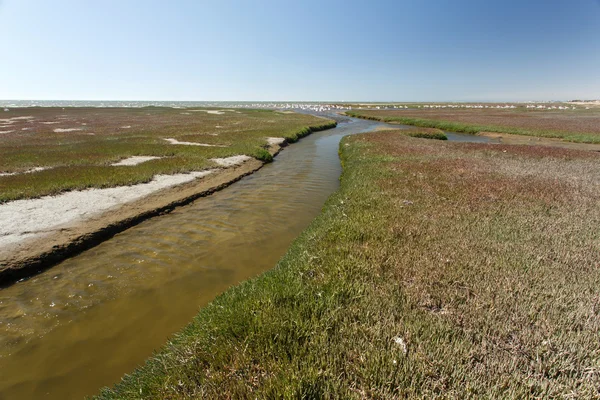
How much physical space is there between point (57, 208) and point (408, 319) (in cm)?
1452

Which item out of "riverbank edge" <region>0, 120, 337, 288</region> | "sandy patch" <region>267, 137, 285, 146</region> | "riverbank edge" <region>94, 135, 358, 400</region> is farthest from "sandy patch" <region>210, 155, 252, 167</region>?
"riverbank edge" <region>94, 135, 358, 400</region>

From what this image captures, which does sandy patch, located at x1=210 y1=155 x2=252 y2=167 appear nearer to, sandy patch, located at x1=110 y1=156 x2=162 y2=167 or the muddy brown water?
sandy patch, located at x1=110 y1=156 x2=162 y2=167

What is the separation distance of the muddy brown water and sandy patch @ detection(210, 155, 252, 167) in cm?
846

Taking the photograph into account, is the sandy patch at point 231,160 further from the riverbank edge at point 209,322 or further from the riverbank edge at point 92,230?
the riverbank edge at point 209,322

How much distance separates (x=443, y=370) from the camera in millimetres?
3617

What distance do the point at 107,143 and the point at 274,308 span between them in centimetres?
3296

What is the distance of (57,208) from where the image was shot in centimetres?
1182

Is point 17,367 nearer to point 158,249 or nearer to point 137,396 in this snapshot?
point 137,396

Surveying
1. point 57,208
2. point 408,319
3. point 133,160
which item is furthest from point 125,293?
point 133,160

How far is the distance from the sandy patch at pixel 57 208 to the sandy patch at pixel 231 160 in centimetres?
614

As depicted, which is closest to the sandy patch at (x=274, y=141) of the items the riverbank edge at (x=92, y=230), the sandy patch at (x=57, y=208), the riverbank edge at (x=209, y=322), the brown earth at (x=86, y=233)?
the riverbank edge at (x=92, y=230)


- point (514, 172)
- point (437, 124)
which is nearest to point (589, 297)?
point (514, 172)

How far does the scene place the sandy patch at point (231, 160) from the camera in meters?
21.7

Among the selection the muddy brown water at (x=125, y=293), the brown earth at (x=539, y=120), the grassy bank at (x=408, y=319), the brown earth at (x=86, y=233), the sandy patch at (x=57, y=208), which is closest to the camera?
the grassy bank at (x=408, y=319)
